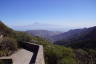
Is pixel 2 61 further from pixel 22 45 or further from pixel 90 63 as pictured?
pixel 90 63

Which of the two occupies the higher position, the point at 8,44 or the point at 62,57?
the point at 8,44

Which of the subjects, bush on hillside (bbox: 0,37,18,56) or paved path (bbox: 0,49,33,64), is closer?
paved path (bbox: 0,49,33,64)

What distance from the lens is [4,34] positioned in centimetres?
1608

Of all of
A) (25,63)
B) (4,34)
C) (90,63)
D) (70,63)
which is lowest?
(90,63)

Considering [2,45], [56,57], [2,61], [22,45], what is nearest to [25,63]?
[2,61]

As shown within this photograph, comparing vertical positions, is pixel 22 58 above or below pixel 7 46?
below

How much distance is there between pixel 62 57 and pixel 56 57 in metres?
0.90

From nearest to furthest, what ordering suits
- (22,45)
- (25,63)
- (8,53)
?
1. (25,63)
2. (8,53)
3. (22,45)

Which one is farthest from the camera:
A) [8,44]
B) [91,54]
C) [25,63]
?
[91,54]

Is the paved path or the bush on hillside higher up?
the bush on hillside

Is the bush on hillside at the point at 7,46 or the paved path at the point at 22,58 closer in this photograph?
the paved path at the point at 22,58

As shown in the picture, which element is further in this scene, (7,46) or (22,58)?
(7,46)

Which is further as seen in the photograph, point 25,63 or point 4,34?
point 4,34

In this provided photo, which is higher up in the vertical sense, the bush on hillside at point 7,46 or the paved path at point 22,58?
the bush on hillside at point 7,46
